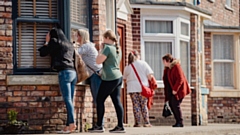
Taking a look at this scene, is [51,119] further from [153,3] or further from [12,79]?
[153,3]

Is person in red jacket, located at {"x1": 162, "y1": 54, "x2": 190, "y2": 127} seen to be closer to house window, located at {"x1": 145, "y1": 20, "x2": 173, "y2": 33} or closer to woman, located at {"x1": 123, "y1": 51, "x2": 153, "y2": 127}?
woman, located at {"x1": 123, "y1": 51, "x2": 153, "y2": 127}

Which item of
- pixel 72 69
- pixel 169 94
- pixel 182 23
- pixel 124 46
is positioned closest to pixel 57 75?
pixel 72 69

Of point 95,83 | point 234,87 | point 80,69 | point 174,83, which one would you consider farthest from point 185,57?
point 80,69

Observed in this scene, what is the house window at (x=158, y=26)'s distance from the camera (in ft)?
70.2

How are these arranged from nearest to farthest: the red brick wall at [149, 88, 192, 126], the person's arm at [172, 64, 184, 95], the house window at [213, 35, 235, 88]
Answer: the person's arm at [172, 64, 184, 95] < the red brick wall at [149, 88, 192, 126] < the house window at [213, 35, 235, 88]

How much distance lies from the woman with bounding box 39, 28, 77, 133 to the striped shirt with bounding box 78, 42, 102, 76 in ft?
1.83

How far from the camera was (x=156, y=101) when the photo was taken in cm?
2114

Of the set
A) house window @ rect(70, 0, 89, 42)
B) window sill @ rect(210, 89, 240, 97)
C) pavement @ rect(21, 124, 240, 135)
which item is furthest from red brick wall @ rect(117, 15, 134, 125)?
window sill @ rect(210, 89, 240, 97)

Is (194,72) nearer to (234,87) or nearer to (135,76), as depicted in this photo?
(135,76)

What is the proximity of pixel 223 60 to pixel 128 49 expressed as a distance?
718 centimetres

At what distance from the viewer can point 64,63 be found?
1454cm

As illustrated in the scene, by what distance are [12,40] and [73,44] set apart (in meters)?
1.21

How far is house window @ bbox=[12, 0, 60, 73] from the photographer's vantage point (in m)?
14.9

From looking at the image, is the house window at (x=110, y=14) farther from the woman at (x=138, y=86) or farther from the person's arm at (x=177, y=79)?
the person's arm at (x=177, y=79)
